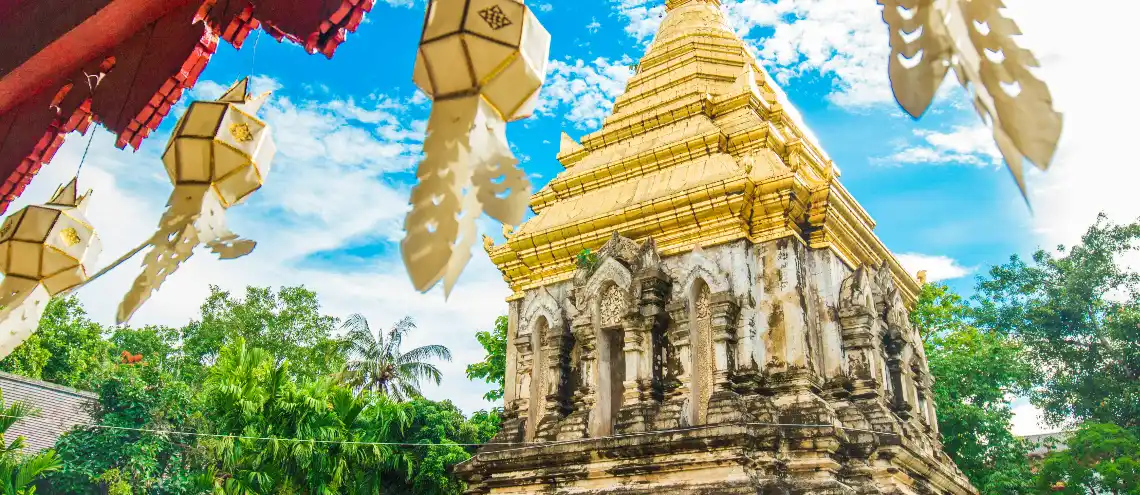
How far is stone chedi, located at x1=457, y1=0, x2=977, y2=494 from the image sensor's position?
25.2ft

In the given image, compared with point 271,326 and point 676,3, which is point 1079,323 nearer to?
point 676,3

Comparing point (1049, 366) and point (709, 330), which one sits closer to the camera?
point (709, 330)

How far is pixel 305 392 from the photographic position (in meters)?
16.2

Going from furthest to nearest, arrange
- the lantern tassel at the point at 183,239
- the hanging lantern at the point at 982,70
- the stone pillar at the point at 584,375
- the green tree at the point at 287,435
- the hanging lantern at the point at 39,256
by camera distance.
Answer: the green tree at the point at 287,435, the stone pillar at the point at 584,375, the hanging lantern at the point at 39,256, the lantern tassel at the point at 183,239, the hanging lantern at the point at 982,70

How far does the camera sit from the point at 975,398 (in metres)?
16.6

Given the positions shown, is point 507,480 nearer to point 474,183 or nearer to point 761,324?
point 761,324

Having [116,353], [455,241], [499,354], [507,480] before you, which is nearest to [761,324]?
[507,480]

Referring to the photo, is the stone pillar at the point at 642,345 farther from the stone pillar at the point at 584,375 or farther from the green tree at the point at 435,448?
the green tree at the point at 435,448

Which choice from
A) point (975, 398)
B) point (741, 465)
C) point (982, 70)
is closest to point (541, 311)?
point (741, 465)

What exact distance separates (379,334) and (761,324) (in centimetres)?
1974

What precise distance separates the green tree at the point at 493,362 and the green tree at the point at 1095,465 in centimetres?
1088

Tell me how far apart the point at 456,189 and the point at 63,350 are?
98.1ft

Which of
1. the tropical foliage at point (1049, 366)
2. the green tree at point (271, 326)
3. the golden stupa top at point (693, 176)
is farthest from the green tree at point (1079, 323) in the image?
the green tree at point (271, 326)

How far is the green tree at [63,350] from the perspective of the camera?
953 inches
